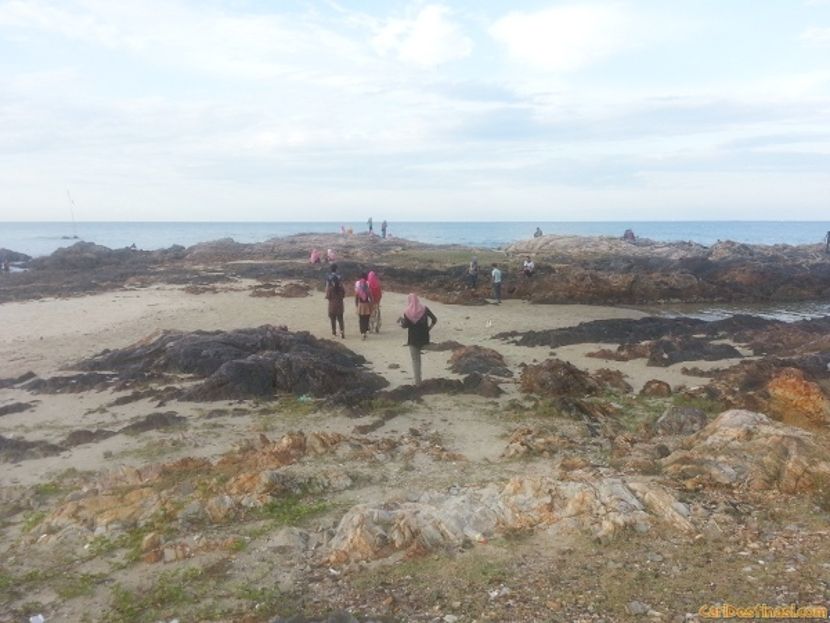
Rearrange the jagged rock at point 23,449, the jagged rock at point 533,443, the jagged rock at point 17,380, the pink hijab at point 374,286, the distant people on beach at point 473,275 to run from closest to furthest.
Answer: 1. the jagged rock at point 533,443
2. the jagged rock at point 23,449
3. the jagged rock at point 17,380
4. the pink hijab at point 374,286
5. the distant people on beach at point 473,275

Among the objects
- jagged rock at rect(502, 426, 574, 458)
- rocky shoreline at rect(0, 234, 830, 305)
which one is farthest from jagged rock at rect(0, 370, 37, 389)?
rocky shoreline at rect(0, 234, 830, 305)

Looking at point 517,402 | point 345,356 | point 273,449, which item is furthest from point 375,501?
point 345,356

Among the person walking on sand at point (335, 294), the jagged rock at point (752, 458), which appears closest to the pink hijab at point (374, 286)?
the person walking on sand at point (335, 294)

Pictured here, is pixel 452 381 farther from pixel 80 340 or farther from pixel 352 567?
pixel 80 340

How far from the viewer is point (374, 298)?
663 inches

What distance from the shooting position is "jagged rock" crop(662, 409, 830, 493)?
6.51 meters

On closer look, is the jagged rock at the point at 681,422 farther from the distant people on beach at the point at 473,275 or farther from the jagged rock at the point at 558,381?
the distant people on beach at the point at 473,275

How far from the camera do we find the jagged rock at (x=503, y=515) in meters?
5.75

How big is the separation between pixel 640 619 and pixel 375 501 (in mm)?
3237

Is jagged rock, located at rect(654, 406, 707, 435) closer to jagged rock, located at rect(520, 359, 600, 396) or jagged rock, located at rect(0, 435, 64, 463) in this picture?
jagged rock, located at rect(520, 359, 600, 396)

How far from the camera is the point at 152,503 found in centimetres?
674

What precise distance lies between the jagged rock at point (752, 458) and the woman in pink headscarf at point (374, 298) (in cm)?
1032

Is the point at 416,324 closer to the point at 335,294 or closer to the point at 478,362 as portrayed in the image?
the point at 478,362

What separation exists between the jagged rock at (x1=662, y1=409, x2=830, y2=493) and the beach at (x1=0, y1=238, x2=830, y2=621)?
29mm
